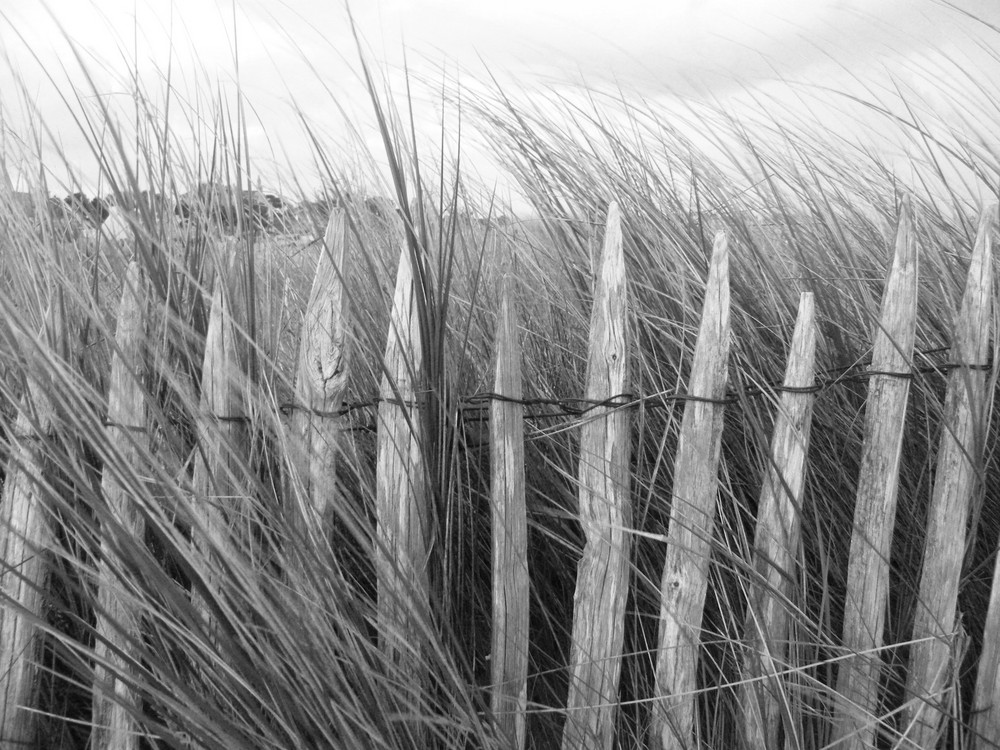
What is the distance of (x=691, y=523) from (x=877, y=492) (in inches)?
18.3

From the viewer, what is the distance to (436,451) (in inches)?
66.9

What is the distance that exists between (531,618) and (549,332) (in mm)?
840

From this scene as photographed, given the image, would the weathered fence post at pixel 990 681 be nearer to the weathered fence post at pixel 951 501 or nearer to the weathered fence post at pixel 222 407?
the weathered fence post at pixel 951 501

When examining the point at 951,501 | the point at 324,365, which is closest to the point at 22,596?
the point at 324,365

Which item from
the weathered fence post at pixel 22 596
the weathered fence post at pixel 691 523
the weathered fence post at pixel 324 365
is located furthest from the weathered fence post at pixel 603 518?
the weathered fence post at pixel 22 596

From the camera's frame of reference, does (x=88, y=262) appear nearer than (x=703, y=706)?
No

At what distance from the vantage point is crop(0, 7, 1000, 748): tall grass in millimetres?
1456

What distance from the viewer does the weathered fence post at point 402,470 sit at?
163 cm

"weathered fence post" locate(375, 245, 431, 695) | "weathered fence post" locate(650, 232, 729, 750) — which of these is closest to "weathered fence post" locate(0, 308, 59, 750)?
"weathered fence post" locate(375, 245, 431, 695)

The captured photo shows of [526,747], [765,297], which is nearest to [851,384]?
[765,297]

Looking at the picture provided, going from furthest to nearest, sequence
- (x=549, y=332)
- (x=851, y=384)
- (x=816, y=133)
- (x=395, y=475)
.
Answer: (x=816, y=133) → (x=549, y=332) → (x=851, y=384) → (x=395, y=475)

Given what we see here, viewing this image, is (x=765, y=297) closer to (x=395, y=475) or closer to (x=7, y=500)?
(x=395, y=475)

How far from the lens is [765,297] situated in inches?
90.8

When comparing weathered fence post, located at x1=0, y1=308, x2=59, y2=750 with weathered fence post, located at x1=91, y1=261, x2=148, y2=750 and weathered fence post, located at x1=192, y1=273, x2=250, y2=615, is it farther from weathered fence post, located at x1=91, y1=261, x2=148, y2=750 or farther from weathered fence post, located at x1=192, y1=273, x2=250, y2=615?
weathered fence post, located at x1=192, y1=273, x2=250, y2=615
